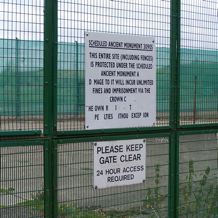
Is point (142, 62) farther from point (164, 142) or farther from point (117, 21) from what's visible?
point (164, 142)

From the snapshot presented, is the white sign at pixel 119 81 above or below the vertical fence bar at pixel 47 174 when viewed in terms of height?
above

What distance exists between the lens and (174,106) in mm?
6023

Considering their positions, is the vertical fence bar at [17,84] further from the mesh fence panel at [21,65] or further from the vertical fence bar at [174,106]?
the vertical fence bar at [174,106]

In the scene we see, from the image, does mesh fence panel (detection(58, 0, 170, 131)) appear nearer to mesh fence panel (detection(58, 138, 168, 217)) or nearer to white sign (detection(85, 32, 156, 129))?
white sign (detection(85, 32, 156, 129))

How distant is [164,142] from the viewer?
6012mm

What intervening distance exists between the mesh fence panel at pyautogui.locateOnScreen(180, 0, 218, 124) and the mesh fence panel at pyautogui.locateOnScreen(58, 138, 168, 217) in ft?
2.06

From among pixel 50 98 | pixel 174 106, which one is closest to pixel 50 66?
pixel 50 98

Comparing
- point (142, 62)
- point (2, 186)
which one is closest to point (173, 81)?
point (142, 62)

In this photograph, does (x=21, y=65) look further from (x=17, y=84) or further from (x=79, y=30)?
(x=79, y=30)

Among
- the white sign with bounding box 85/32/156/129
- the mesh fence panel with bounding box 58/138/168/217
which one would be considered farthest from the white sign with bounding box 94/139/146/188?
the white sign with bounding box 85/32/156/129

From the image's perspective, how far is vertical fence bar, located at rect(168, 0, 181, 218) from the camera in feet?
19.6

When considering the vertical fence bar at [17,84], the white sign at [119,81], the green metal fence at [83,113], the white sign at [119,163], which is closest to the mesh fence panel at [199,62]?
the green metal fence at [83,113]

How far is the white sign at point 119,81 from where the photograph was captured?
5.17m

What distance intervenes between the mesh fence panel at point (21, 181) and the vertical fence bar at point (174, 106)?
1761mm
